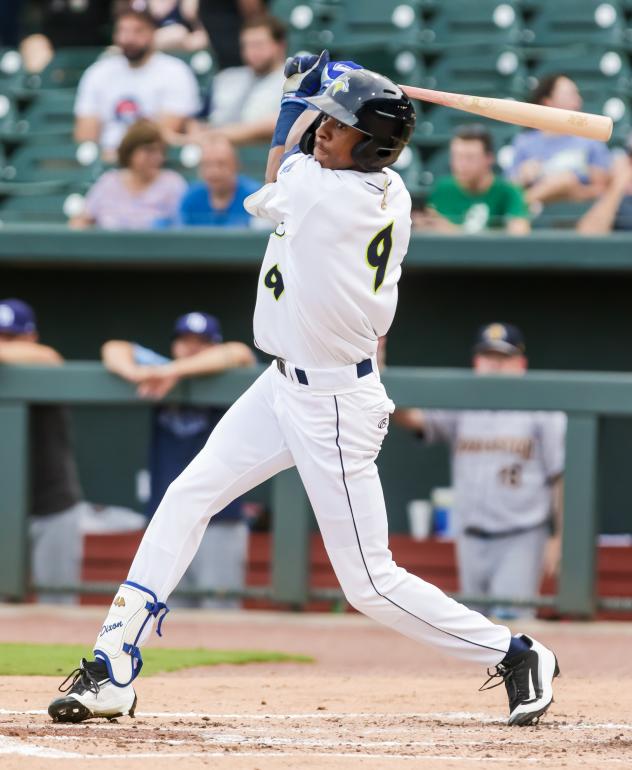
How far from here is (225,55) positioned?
8672mm

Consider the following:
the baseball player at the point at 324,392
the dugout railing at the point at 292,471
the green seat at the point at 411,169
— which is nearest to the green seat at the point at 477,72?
the green seat at the point at 411,169

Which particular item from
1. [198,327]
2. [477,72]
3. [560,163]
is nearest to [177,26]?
[477,72]

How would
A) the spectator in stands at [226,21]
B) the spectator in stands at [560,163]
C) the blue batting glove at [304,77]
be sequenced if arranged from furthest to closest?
the spectator in stands at [226,21] < the spectator in stands at [560,163] < the blue batting glove at [304,77]

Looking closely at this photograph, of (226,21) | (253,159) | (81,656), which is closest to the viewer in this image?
(81,656)

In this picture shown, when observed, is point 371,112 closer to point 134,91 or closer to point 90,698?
point 90,698

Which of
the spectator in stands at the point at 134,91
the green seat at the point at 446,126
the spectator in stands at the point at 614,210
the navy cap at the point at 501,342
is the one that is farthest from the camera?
the spectator in stands at the point at 134,91

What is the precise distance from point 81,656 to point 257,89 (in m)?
3.89

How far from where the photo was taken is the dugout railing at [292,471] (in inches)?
247

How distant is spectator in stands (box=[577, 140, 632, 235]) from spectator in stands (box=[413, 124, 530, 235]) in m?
0.31

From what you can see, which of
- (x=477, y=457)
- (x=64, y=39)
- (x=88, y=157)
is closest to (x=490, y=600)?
(x=477, y=457)

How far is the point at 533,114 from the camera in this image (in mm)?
3826

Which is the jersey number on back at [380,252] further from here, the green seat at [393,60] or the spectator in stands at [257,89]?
the green seat at [393,60]

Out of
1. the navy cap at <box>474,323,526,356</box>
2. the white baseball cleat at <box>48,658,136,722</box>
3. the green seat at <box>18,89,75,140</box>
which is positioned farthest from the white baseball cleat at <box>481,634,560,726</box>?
the green seat at <box>18,89,75,140</box>

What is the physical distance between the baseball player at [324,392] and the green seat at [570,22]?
5.33 meters
